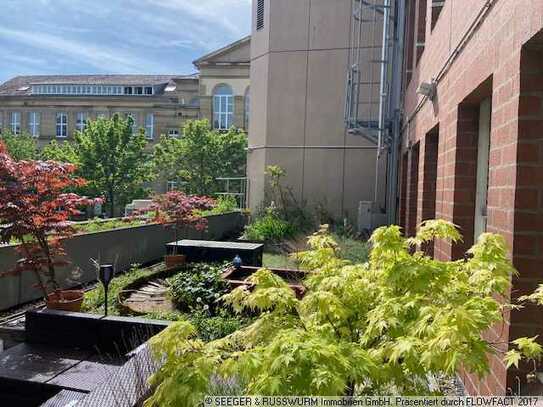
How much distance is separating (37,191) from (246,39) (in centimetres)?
3908

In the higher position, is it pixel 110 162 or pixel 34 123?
pixel 34 123

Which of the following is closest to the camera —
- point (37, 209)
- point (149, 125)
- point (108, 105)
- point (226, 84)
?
point (37, 209)

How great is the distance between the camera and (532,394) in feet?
9.57

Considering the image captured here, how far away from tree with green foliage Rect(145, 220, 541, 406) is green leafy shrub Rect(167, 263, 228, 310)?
418cm

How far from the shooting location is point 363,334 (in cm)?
273

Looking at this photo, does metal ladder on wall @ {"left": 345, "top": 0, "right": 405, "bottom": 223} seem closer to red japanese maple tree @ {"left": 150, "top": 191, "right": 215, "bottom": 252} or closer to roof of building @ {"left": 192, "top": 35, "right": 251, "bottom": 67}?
red japanese maple tree @ {"left": 150, "top": 191, "right": 215, "bottom": 252}

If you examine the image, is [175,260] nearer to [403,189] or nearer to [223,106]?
[403,189]

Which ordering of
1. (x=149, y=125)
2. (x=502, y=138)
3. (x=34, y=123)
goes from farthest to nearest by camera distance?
(x=34, y=123) → (x=149, y=125) → (x=502, y=138)

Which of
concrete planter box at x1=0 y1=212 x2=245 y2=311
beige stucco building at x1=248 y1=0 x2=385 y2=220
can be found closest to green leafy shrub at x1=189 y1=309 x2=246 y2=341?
concrete planter box at x1=0 y1=212 x2=245 y2=311

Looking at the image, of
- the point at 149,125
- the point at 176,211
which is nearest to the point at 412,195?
the point at 176,211

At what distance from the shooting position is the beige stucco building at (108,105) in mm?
53594

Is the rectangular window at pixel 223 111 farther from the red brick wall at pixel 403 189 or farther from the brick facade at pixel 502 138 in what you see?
the brick facade at pixel 502 138

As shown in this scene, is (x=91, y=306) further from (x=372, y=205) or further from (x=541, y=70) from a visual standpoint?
(x=372, y=205)

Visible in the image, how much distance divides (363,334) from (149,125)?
54678mm
